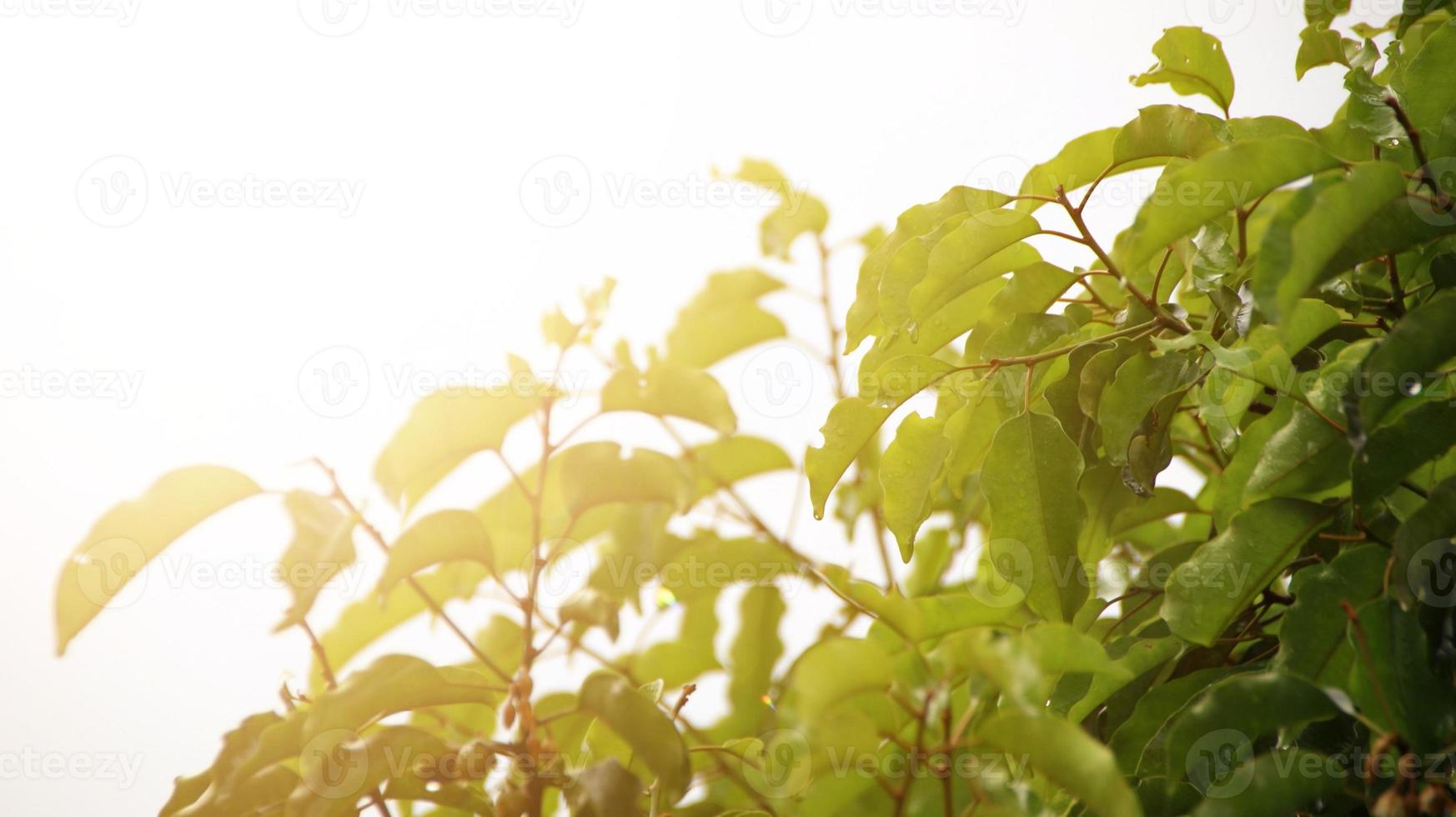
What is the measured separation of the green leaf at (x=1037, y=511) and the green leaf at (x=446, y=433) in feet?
1.07

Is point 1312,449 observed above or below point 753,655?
above

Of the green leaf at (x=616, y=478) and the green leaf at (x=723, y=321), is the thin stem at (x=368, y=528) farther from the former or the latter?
the green leaf at (x=723, y=321)

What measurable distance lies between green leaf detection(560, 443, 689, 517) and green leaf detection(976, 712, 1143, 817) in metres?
0.26

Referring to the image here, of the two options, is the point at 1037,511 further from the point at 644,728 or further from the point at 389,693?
the point at 389,693

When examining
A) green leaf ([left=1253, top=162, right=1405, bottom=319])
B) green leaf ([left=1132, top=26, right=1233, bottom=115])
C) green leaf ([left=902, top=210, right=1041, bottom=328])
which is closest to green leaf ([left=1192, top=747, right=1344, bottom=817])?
green leaf ([left=1253, top=162, right=1405, bottom=319])

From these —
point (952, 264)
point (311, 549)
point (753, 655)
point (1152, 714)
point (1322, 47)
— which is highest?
point (1322, 47)

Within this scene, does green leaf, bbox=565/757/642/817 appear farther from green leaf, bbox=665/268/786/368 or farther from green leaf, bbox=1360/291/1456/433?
green leaf, bbox=665/268/786/368

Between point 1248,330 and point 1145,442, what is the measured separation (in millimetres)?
98

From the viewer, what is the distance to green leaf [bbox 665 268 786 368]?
3.78 ft

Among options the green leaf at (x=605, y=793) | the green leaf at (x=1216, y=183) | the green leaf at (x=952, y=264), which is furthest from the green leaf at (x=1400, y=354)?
the green leaf at (x=605, y=793)

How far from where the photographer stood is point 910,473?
72 cm

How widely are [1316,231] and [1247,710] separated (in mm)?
260

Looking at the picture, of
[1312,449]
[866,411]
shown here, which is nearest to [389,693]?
[866,411]

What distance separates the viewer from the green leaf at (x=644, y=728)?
561 millimetres
